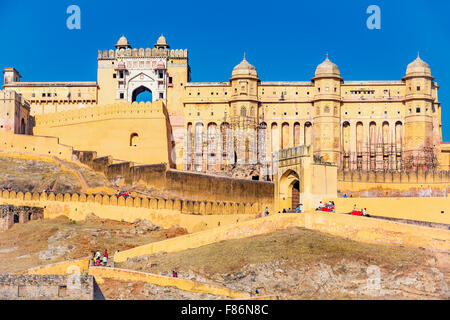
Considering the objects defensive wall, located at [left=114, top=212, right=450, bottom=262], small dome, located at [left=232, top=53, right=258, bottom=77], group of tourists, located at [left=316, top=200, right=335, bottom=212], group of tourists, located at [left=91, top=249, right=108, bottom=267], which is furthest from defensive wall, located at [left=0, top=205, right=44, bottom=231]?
small dome, located at [left=232, top=53, right=258, bottom=77]

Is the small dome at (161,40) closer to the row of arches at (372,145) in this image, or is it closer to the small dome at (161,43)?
the small dome at (161,43)

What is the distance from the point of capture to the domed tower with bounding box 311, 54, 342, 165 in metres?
61.9

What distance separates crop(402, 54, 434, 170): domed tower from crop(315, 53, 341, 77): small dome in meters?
6.24

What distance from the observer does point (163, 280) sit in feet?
90.6

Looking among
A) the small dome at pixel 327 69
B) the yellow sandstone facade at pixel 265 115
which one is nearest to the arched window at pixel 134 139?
the yellow sandstone facade at pixel 265 115

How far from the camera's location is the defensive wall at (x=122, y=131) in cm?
5728

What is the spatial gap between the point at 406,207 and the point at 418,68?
31.2 meters

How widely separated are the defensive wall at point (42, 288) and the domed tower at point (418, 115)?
4295cm

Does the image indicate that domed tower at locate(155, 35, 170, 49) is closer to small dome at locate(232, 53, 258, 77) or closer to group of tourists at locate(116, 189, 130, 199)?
small dome at locate(232, 53, 258, 77)

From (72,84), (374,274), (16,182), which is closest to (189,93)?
(72,84)
